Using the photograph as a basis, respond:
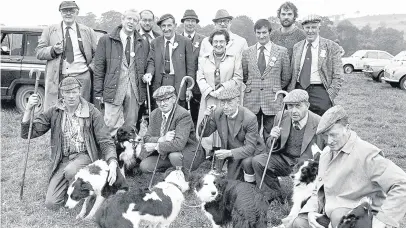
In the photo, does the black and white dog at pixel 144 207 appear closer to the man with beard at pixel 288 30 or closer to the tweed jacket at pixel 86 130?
the tweed jacket at pixel 86 130

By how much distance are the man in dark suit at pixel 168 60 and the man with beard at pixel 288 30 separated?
1.62 meters

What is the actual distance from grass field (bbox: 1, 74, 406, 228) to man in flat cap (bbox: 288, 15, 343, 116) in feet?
4.82

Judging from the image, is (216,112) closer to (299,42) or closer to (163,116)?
(163,116)

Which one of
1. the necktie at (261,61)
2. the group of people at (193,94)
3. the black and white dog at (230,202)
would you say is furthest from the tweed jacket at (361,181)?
the necktie at (261,61)

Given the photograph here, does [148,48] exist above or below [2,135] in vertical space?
above

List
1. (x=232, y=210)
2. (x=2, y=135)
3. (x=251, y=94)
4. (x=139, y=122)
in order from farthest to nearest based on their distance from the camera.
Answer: (x=2, y=135)
(x=139, y=122)
(x=251, y=94)
(x=232, y=210)

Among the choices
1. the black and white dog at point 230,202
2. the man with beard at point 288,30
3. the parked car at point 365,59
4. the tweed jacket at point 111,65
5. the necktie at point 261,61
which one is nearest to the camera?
the black and white dog at point 230,202

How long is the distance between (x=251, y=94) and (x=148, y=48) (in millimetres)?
1994

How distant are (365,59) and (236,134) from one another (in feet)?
80.5

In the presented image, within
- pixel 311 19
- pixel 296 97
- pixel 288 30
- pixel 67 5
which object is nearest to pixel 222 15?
pixel 288 30

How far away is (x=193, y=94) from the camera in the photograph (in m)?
8.04

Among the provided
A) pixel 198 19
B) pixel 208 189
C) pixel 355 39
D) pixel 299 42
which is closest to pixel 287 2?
pixel 299 42

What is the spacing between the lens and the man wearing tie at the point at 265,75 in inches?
269

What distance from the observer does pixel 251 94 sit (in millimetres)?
6922
